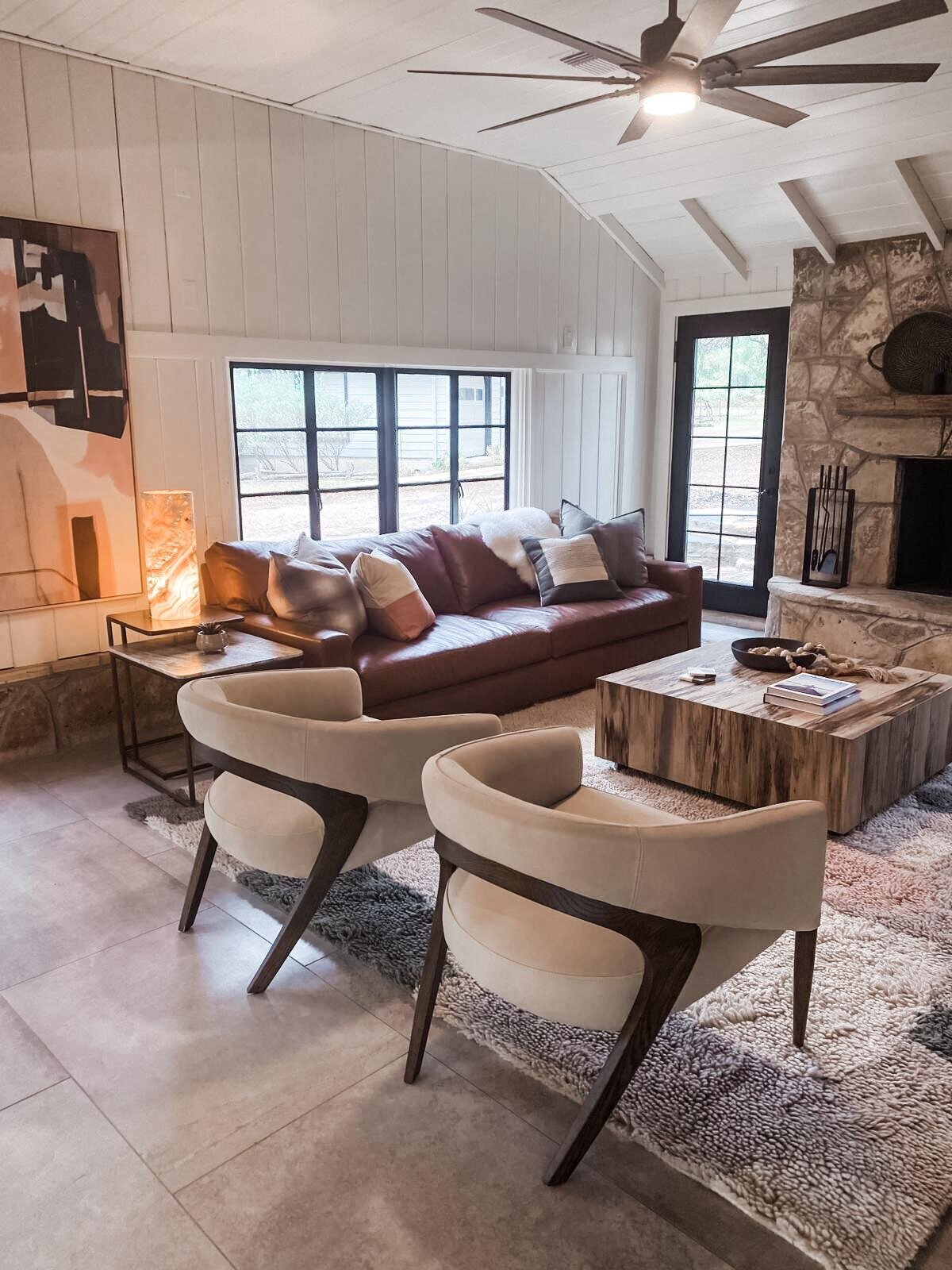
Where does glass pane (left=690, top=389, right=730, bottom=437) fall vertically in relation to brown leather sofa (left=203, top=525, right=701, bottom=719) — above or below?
above

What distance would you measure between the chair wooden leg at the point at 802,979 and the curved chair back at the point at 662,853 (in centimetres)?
21

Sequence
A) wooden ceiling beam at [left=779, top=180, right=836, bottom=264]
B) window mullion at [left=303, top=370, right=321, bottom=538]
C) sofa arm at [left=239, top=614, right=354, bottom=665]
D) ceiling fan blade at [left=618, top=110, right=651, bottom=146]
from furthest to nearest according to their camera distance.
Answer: wooden ceiling beam at [left=779, top=180, right=836, bottom=264]
window mullion at [left=303, top=370, right=321, bottom=538]
sofa arm at [left=239, top=614, right=354, bottom=665]
ceiling fan blade at [left=618, top=110, right=651, bottom=146]

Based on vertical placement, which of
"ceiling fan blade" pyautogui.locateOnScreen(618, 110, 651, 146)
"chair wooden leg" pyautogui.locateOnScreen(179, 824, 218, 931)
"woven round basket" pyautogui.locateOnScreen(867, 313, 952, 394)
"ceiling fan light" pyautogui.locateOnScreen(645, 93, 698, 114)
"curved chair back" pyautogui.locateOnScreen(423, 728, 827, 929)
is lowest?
"chair wooden leg" pyautogui.locateOnScreen(179, 824, 218, 931)

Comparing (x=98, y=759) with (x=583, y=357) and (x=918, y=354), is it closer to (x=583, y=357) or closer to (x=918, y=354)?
(x=583, y=357)

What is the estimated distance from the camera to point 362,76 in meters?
4.02

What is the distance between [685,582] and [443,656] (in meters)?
1.82

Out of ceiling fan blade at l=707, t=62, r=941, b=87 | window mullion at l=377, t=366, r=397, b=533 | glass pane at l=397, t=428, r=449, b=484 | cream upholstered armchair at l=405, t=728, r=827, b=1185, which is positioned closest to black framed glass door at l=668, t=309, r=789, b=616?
glass pane at l=397, t=428, r=449, b=484

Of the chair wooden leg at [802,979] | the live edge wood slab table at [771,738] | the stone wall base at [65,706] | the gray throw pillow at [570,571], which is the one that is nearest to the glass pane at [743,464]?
the gray throw pillow at [570,571]

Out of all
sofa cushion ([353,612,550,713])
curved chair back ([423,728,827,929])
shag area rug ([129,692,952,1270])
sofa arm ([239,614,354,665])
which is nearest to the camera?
curved chair back ([423,728,827,929])

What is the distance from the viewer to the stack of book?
333 centimetres

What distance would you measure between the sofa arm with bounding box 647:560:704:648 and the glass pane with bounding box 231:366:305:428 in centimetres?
213

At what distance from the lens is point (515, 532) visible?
530 cm

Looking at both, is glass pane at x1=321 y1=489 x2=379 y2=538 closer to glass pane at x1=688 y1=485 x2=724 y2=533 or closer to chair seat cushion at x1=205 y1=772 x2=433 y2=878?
glass pane at x1=688 y1=485 x2=724 y2=533

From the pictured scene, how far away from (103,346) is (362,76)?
5.17ft
